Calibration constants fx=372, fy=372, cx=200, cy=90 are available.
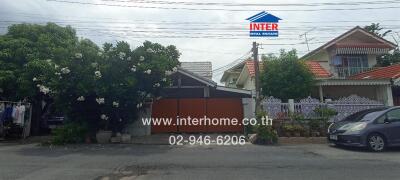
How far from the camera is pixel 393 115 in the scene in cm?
1233

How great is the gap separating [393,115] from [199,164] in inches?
285

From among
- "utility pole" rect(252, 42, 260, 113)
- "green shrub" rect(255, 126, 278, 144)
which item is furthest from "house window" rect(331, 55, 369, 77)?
"green shrub" rect(255, 126, 278, 144)

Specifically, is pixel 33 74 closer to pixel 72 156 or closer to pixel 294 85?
pixel 72 156

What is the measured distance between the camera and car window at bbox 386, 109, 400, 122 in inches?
480

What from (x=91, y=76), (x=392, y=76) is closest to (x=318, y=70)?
(x=392, y=76)

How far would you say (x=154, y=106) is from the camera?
57.5ft

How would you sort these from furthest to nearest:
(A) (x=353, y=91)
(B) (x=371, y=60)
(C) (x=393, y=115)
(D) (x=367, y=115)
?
(B) (x=371, y=60) → (A) (x=353, y=91) → (D) (x=367, y=115) → (C) (x=393, y=115)

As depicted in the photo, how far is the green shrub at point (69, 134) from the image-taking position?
46.3ft

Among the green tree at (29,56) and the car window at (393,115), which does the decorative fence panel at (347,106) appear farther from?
the green tree at (29,56)

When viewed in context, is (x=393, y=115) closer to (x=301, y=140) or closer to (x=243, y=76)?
(x=301, y=140)

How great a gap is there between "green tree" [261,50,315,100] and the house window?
5.53 metres

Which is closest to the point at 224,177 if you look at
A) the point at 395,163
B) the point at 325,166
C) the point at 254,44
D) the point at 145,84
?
the point at 325,166

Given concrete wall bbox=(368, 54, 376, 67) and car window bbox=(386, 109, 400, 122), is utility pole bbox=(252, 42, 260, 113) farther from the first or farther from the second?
concrete wall bbox=(368, 54, 376, 67)

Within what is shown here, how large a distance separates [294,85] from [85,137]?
1021 cm
